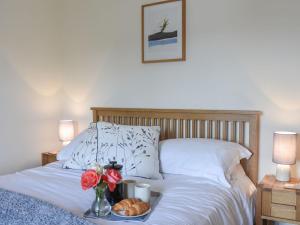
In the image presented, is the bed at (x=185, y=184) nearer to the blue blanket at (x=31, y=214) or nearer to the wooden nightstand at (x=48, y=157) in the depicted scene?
the blue blanket at (x=31, y=214)

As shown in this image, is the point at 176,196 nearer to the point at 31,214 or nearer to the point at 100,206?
the point at 100,206

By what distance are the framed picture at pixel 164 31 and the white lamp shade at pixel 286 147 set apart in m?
1.02

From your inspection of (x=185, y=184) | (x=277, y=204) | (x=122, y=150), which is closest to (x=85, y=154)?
(x=122, y=150)

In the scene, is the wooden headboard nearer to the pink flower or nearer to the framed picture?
the framed picture

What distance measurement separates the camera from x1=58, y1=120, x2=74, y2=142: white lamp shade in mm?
3070

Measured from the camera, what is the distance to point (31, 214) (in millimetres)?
1289

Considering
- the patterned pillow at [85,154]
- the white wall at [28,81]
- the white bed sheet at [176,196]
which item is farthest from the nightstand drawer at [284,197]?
the white wall at [28,81]

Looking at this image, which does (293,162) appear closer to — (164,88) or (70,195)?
(164,88)

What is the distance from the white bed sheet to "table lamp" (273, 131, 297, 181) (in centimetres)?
27

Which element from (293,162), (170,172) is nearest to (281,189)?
(293,162)

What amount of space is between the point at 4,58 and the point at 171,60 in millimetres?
1524

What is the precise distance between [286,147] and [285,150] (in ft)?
0.07

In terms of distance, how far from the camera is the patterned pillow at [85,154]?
2.21 meters

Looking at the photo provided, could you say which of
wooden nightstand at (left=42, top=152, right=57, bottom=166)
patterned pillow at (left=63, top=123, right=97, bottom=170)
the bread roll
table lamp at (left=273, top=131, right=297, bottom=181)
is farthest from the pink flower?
wooden nightstand at (left=42, top=152, right=57, bottom=166)
